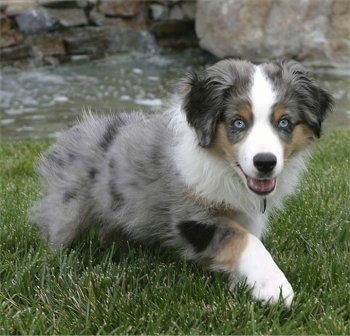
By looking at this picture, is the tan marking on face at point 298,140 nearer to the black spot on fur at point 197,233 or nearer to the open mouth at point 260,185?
the open mouth at point 260,185

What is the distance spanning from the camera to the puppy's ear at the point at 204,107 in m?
3.32

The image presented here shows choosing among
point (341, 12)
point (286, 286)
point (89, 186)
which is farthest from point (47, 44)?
point (286, 286)

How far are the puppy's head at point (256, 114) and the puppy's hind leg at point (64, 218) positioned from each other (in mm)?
844

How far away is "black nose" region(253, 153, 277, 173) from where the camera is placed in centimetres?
308

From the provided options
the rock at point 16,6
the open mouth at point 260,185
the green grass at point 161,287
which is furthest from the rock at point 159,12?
the open mouth at point 260,185

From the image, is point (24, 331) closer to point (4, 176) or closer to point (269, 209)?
point (269, 209)

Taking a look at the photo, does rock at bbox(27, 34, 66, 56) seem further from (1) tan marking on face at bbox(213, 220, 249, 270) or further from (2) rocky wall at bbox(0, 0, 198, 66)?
(1) tan marking on face at bbox(213, 220, 249, 270)

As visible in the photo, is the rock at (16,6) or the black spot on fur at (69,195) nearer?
the black spot on fur at (69,195)

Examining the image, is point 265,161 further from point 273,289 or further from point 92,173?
point 92,173

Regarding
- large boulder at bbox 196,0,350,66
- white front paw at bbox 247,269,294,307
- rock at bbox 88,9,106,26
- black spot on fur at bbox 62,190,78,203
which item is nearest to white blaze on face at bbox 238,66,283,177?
white front paw at bbox 247,269,294,307

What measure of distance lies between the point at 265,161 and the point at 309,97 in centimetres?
51

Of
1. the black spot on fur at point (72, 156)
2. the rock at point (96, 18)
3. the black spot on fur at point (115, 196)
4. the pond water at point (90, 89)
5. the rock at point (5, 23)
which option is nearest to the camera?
the black spot on fur at point (115, 196)

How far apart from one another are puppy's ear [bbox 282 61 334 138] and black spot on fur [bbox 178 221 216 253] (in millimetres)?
678

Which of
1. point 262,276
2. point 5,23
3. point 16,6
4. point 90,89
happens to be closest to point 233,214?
point 262,276
